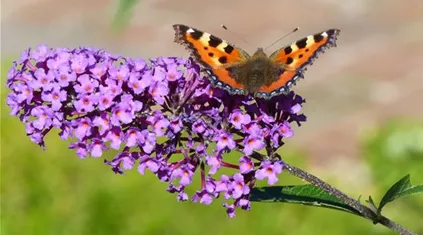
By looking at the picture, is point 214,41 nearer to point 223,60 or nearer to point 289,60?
point 223,60

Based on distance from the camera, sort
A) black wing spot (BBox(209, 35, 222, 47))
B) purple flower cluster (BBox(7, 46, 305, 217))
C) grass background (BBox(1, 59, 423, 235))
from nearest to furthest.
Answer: purple flower cluster (BBox(7, 46, 305, 217)), black wing spot (BBox(209, 35, 222, 47)), grass background (BBox(1, 59, 423, 235))

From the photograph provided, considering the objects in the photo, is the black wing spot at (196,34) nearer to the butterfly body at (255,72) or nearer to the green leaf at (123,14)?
the butterfly body at (255,72)

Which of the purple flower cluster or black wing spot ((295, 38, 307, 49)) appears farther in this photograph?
black wing spot ((295, 38, 307, 49))

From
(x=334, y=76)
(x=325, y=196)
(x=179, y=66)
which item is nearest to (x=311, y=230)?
(x=325, y=196)

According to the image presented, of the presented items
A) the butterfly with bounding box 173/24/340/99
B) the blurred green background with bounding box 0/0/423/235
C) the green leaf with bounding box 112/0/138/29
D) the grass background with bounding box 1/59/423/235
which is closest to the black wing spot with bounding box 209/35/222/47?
the butterfly with bounding box 173/24/340/99

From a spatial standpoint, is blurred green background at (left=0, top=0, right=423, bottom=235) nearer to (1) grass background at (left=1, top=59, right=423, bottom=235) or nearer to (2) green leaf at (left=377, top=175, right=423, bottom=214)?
(1) grass background at (left=1, top=59, right=423, bottom=235)

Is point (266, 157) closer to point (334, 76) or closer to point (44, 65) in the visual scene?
point (44, 65)

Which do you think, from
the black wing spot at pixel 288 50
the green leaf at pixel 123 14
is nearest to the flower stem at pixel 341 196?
the black wing spot at pixel 288 50
